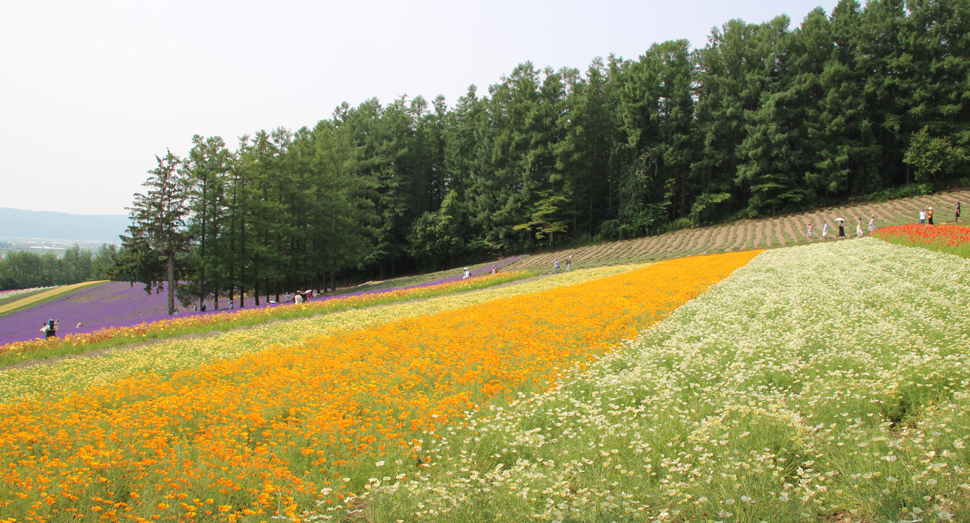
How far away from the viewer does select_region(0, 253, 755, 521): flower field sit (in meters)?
5.05

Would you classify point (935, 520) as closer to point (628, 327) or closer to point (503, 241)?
point (628, 327)

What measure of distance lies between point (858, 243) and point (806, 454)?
31111 millimetres

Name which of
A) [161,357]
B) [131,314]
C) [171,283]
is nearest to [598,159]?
[171,283]

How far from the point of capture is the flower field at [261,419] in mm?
5047

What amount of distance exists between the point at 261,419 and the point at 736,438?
602cm

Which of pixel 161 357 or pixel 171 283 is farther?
pixel 171 283

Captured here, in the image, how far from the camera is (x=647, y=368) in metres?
8.23

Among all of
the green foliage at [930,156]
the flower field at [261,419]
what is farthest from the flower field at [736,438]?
the green foliage at [930,156]

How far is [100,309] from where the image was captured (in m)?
42.9

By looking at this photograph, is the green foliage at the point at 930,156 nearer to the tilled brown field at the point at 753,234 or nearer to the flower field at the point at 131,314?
the tilled brown field at the point at 753,234

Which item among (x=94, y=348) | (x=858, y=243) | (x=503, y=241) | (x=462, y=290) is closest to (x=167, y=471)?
(x=94, y=348)

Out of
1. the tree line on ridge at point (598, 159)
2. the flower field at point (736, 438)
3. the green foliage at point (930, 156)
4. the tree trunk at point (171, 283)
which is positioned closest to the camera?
the flower field at point (736, 438)

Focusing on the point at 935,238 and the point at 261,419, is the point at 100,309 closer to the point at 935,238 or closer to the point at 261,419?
the point at 261,419

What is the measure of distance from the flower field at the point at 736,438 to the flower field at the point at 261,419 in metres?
0.69
